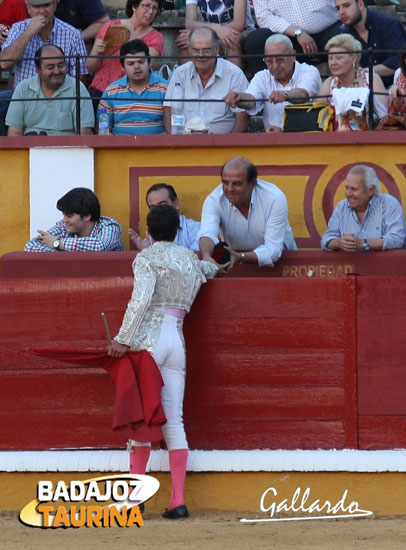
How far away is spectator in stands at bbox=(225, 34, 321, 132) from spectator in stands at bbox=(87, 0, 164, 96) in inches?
37.3

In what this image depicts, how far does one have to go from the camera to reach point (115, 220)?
8172mm

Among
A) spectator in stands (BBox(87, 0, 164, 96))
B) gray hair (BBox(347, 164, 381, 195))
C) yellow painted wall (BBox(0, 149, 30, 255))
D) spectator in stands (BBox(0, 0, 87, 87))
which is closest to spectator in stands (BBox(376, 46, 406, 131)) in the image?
gray hair (BBox(347, 164, 381, 195))

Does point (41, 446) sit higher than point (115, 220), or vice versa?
point (115, 220)

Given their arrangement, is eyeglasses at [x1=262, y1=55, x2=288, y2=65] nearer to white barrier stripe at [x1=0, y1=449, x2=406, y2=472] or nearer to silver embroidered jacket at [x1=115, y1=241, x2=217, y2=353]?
silver embroidered jacket at [x1=115, y1=241, x2=217, y2=353]

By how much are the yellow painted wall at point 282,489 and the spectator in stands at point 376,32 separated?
3.02 m

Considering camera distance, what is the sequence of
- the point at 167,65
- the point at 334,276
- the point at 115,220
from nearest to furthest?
the point at 334,276, the point at 115,220, the point at 167,65

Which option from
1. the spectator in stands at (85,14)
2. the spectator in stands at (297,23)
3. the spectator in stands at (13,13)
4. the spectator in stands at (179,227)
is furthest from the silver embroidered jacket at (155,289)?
the spectator in stands at (13,13)

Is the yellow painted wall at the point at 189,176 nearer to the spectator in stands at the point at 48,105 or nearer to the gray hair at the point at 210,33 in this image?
the spectator in stands at the point at 48,105

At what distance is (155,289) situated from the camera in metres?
6.48

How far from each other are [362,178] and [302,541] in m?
2.22

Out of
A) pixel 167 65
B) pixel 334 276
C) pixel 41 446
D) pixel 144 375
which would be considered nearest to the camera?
pixel 144 375

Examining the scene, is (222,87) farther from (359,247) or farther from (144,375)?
(144,375)

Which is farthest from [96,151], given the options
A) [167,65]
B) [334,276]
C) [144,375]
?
[144,375]

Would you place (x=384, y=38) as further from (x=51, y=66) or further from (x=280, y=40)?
(x=51, y=66)
